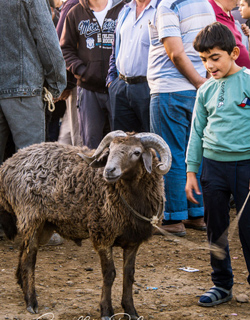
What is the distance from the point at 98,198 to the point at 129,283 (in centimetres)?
71

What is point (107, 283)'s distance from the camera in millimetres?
4121

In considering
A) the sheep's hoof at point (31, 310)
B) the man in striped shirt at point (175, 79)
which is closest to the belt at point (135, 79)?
the man in striped shirt at point (175, 79)

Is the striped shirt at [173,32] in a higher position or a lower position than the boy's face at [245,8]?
lower

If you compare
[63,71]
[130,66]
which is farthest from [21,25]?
[130,66]

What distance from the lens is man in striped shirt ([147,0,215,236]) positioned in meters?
6.02

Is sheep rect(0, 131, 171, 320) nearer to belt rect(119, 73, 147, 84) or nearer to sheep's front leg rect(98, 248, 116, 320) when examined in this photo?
sheep's front leg rect(98, 248, 116, 320)

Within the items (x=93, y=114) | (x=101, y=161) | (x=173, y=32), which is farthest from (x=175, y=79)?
(x=101, y=161)

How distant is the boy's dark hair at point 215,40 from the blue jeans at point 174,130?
194cm

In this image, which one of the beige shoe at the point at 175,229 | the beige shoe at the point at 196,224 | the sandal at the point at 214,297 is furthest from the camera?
the beige shoe at the point at 196,224

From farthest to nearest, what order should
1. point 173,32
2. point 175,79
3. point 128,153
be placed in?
point 175,79
point 173,32
point 128,153

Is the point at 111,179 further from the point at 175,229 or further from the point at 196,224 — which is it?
the point at 196,224

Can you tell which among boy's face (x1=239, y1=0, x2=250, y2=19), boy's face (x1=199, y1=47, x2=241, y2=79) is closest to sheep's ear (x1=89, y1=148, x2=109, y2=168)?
boy's face (x1=199, y1=47, x2=241, y2=79)

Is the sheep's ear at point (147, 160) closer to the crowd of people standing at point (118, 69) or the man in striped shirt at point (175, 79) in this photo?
the crowd of people standing at point (118, 69)

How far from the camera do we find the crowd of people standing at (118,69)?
17.7ft
